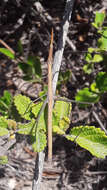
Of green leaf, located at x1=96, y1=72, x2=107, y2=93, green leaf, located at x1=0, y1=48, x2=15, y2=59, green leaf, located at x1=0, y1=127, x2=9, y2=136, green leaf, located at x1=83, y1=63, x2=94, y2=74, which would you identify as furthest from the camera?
green leaf, located at x1=83, y1=63, x2=94, y2=74

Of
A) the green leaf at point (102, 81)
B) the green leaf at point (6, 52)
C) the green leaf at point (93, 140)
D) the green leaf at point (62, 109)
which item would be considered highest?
the green leaf at point (6, 52)

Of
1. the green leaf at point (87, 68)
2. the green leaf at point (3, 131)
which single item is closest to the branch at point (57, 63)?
the green leaf at point (3, 131)

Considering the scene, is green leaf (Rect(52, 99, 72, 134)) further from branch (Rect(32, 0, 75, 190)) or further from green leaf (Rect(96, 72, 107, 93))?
green leaf (Rect(96, 72, 107, 93))

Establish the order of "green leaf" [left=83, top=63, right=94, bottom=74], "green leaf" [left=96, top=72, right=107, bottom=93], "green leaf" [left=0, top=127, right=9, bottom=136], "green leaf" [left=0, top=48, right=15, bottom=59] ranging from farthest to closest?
"green leaf" [left=83, top=63, right=94, bottom=74], "green leaf" [left=0, top=48, right=15, bottom=59], "green leaf" [left=96, top=72, right=107, bottom=93], "green leaf" [left=0, top=127, right=9, bottom=136]

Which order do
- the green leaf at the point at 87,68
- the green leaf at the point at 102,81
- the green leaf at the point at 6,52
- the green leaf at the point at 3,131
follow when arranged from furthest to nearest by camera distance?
the green leaf at the point at 87,68
the green leaf at the point at 6,52
the green leaf at the point at 102,81
the green leaf at the point at 3,131

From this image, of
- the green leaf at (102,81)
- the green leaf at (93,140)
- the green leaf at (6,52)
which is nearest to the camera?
the green leaf at (93,140)

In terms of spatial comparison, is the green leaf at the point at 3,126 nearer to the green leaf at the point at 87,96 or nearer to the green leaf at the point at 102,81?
the green leaf at the point at 87,96

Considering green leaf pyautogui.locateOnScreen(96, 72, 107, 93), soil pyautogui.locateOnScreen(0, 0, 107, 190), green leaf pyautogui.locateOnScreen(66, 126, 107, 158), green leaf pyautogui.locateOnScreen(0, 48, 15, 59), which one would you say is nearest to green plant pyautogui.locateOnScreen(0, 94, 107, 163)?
green leaf pyautogui.locateOnScreen(66, 126, 107, 158)

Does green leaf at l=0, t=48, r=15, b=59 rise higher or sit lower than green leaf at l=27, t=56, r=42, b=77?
higher
